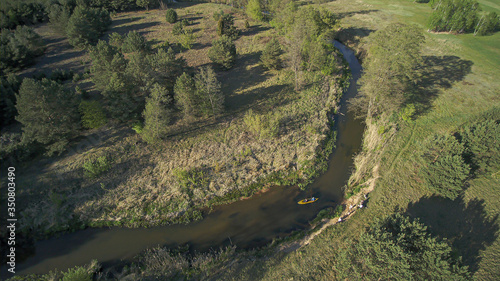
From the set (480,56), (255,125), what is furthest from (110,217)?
(480,56)

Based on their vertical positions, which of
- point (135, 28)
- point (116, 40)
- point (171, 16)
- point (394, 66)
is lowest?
point (394, 66)

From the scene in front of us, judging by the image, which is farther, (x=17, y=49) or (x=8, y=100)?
(x=17, y=49)

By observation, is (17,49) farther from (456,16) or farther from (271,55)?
(456,16)

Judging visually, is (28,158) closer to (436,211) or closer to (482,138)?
(436,211)

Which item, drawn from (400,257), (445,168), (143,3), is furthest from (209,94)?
(143,3)

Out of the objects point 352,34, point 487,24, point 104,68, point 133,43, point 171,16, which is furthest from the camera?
point 352,34

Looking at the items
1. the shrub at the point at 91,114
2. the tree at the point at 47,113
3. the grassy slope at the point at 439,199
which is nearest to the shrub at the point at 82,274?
the grassy slope at the point at 439,199

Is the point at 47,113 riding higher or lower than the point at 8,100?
lower

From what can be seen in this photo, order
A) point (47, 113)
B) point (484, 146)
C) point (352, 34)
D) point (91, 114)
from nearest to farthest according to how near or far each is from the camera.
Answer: point (484, 146)
point (47, 113)
point (91, 114)
point (352, 34)
